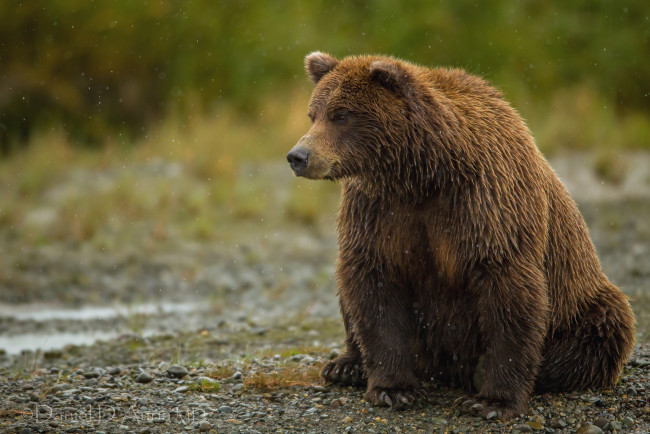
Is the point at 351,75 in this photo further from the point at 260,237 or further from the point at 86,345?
the point at 260,237

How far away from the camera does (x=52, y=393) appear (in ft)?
18.1

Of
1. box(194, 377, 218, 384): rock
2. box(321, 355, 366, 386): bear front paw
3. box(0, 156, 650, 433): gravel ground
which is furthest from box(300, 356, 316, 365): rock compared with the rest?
box(194, 377, 218, 384): rock

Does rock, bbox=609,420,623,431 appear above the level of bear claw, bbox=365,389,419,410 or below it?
below

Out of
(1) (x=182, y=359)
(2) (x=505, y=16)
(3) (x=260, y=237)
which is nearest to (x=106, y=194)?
(3) (x=260, y=237)

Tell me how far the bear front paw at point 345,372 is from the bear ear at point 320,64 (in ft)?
6.36

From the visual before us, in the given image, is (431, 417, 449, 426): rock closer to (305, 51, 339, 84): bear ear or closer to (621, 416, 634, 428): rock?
(621, 416, 634, 428): rock

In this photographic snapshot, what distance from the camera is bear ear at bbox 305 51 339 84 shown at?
5.22 metres

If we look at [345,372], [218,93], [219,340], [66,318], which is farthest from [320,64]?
[218,93]

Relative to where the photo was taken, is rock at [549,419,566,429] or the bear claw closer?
rock at [549,419,566,429]

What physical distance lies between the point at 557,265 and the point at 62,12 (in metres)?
12.5

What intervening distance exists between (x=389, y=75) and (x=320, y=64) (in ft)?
1.91

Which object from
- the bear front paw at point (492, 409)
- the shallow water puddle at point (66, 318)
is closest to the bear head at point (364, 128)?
the bear front paw at point (492, 409)

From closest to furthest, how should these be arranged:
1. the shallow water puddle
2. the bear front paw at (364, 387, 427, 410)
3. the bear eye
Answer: the bear eye → the bear front paw at (364, 387, 427, 410) → the shallow water puddle

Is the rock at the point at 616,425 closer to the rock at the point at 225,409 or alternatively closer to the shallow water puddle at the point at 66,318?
the rock at the point at 225,409
